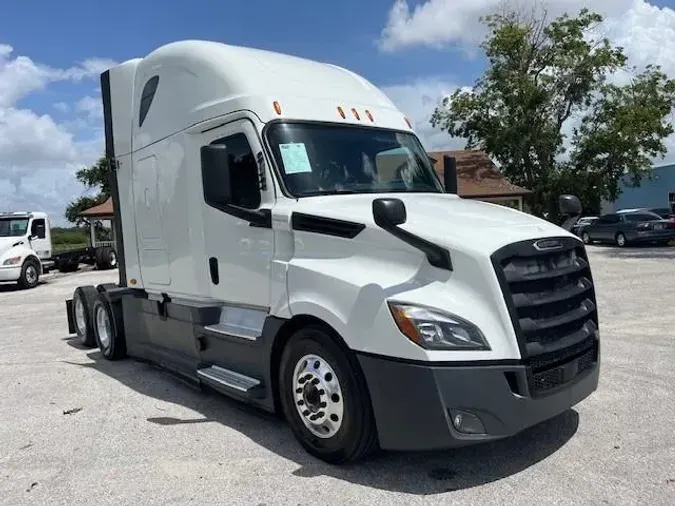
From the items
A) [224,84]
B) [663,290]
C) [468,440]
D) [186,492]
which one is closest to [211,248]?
[224,84]

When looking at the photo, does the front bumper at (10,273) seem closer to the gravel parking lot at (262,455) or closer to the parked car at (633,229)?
the gravel parking lot at (262,455)

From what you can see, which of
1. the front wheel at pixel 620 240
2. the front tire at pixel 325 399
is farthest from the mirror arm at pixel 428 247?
the front wheel at pixel 620 240

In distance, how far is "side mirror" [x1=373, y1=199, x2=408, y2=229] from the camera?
3.93m

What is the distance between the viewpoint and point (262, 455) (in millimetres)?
4637

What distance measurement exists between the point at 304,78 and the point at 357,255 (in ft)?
6.84

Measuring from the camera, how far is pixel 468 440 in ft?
12.5

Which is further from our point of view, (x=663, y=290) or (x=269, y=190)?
(x=663, y=290)

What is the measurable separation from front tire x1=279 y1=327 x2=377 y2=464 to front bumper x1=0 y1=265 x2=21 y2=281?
17612 millimetres

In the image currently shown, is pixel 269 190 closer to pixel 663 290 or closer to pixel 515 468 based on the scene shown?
pixel 515 468

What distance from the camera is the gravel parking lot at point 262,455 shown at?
3.94 m

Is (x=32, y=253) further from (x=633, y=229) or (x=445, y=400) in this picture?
(x=633, y=229)

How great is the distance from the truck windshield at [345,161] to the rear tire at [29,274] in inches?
694

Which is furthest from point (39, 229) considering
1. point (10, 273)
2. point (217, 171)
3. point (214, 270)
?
point (217, 171)

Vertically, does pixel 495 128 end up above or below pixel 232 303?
above
